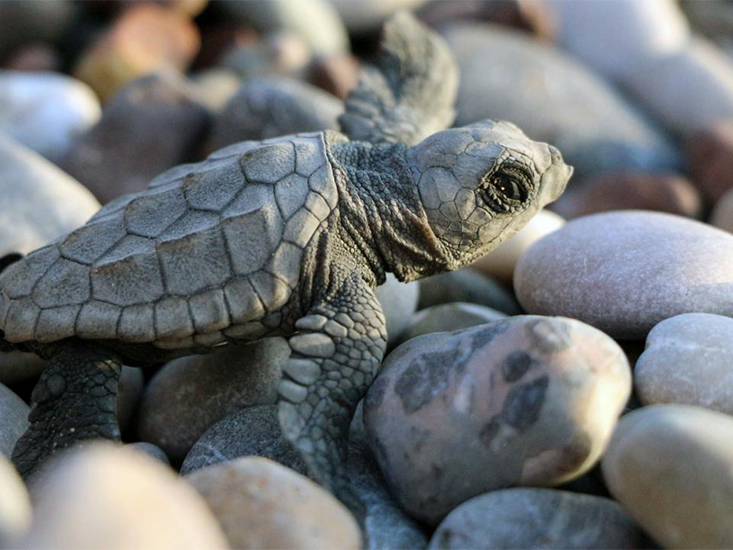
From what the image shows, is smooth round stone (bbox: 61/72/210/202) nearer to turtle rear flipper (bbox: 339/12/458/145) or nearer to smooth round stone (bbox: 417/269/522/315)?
turtle rear flipper (bbox: 339/12/458/145)

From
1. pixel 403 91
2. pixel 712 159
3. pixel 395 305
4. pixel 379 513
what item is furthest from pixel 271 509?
pixel 712 159

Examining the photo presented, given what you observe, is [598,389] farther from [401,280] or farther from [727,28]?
[727,28]

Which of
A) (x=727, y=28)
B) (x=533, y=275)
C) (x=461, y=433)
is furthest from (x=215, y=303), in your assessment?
(x=727, y=28)

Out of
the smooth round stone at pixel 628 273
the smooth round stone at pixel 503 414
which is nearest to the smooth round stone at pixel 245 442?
the smooth round stone at pixel 503 414

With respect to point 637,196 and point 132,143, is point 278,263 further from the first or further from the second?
point 637,196

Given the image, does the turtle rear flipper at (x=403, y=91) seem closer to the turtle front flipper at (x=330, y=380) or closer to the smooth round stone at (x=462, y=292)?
the smooth round stone at (x=462, y=292)

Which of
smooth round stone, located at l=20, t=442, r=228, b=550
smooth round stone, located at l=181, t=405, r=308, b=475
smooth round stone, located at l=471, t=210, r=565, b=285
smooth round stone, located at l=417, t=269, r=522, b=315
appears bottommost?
smooth round stone, located at l=417, t=269, r=522, b=315

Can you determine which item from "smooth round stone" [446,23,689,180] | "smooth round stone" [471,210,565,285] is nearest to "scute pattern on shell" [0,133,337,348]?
"smooth round stone" [471,210,565,285]
